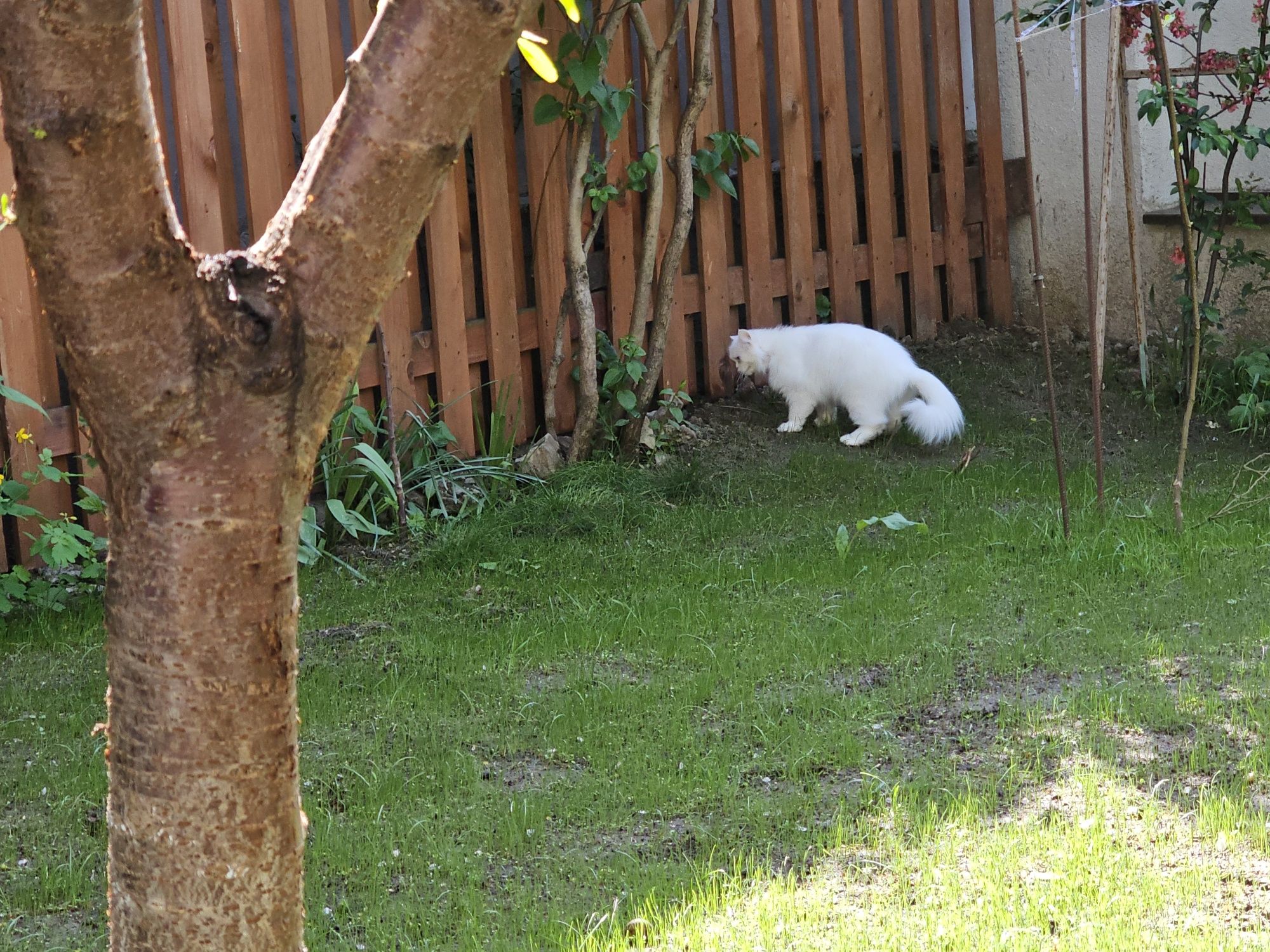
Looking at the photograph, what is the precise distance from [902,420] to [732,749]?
129 inches

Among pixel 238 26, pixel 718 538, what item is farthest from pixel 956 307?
pixel 238 26

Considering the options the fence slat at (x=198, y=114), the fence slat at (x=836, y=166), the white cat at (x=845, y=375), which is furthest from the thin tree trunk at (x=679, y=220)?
the fence slat at (x=198, y=114)

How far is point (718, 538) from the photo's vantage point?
5074 millimetres

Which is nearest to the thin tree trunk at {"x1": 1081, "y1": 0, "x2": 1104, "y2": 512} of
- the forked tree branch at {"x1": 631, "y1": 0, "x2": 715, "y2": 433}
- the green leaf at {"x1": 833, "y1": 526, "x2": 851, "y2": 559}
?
the green leaf at {"x1": 833, "y1": 526, "x2": 851, "y2": 559}

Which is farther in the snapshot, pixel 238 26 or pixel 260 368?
pixel 238 26

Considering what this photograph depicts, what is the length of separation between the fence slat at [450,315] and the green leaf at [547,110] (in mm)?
413

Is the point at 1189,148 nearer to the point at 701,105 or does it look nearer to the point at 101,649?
the point at 701,105

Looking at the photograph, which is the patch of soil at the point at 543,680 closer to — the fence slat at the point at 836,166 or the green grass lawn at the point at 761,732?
the green grass lawn at the point at 761,732

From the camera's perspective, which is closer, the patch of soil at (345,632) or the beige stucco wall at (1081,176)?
the patch of soil at (345,632)

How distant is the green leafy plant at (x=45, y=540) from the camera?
4438mm

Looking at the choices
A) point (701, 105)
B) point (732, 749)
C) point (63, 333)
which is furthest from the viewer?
point (701, 105)

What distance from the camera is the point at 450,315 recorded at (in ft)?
18.9

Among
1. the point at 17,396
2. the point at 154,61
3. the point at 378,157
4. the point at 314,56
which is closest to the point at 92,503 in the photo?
the point at 17,396

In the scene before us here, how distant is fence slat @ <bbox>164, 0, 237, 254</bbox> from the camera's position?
16.4 feet
